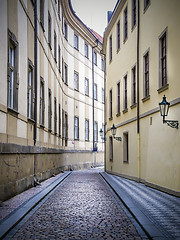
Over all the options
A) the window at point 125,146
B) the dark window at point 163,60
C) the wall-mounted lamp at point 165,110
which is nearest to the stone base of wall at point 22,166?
the window at point 125,146

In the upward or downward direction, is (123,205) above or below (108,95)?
below

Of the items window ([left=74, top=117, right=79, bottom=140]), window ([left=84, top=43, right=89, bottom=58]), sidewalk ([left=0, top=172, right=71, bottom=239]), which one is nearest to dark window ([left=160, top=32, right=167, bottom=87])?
sidewalk ([left=0, top=172, right=71, bottom=239])

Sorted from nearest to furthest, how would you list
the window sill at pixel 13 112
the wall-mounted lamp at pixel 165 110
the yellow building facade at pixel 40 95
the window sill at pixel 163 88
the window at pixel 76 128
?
1. the yellow building facade at pixel 40 95
2. the window sill at pixel 13 112
3. the wall-mounted lamp at pixel 165 110
4. the window sill at pixel 163 88
5. the window at pixel 76 128

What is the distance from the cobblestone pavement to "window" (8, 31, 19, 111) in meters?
3.20

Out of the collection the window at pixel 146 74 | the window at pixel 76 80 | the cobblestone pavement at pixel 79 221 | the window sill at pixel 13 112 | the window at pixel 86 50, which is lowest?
the cobblestone pavement at pixel 79 221

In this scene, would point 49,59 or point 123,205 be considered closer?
point 123,205

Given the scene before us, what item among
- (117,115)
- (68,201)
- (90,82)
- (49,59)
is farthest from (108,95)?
(68,201)

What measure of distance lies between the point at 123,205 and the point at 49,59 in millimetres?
11579

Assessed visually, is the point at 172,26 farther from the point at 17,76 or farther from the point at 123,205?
the point at 123,205

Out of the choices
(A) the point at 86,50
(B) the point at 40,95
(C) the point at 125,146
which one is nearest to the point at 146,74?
(B) the point at 40,95

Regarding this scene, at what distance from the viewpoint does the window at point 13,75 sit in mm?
11266

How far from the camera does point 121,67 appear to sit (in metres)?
21.2

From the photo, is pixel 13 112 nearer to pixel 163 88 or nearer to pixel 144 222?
pixel 163 88

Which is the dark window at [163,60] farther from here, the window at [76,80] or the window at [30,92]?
the window at [76,80]
